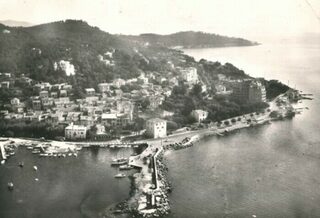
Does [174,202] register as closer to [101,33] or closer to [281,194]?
[281,194]

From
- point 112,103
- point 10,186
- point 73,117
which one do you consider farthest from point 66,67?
point 10,186

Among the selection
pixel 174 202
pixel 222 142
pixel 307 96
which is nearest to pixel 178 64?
pixel 307 96

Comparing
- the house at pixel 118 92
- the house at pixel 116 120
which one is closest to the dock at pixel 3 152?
the house at pixel 116 120

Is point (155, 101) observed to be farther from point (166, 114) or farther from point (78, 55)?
point (78, 55)

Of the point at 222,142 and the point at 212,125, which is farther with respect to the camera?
the point at 212,125

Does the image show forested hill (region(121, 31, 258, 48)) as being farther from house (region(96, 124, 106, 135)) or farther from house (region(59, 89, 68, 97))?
house (region(96, 124, 106, 135))

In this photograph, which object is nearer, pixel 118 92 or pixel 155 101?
pixel 155 101
